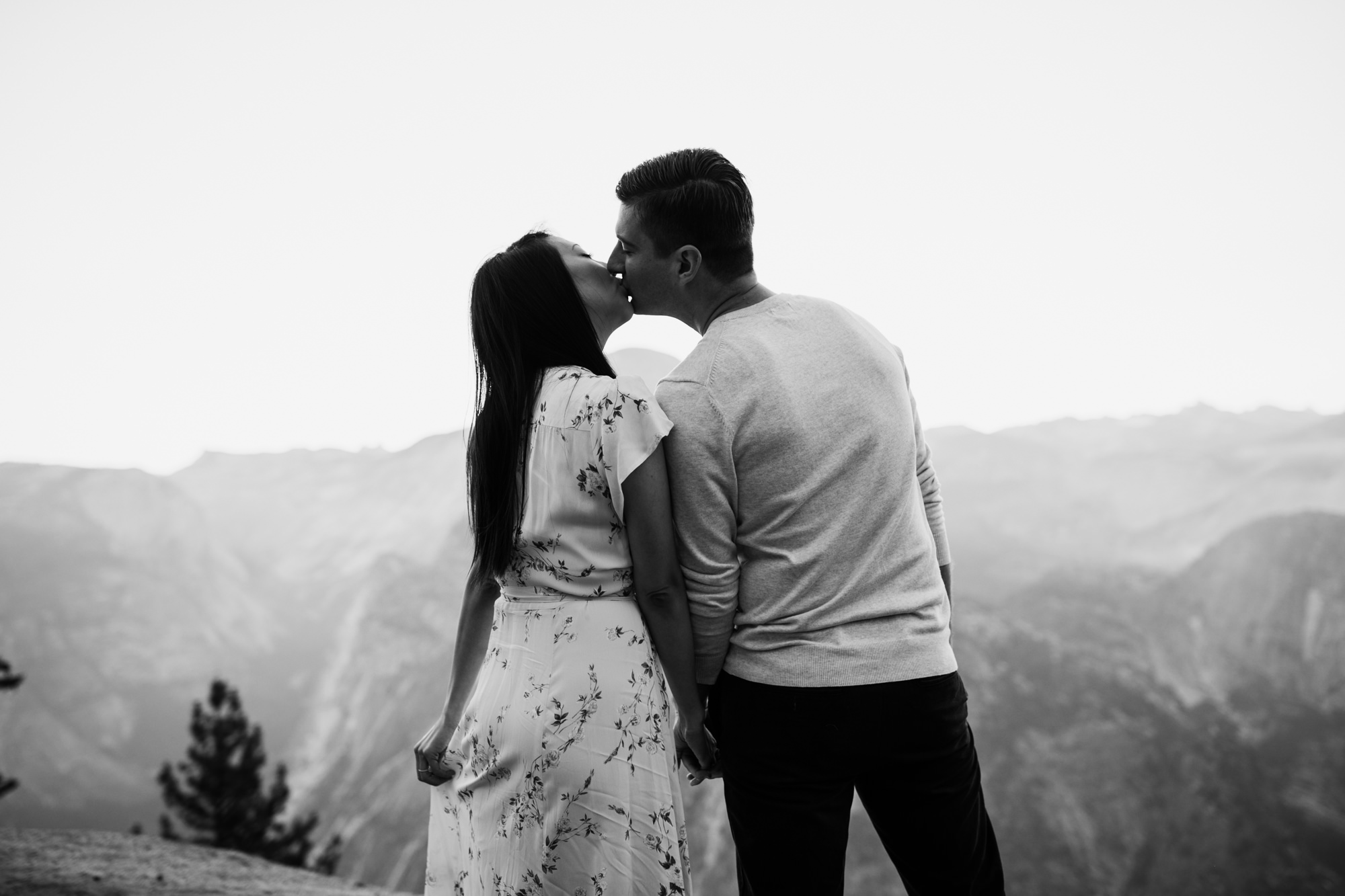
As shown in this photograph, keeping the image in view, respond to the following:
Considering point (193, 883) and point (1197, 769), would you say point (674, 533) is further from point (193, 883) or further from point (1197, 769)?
point (1197, 769)

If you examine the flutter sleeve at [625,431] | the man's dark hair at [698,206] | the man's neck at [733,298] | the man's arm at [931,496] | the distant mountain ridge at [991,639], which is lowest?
the distant mountain ridge at [991,639]

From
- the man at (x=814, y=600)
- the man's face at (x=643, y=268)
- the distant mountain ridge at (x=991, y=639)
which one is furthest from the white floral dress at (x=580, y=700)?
the distant mountain ridge at (x=991, y=639)

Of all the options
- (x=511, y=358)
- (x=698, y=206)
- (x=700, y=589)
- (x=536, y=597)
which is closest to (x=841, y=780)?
(x=700, y=589)

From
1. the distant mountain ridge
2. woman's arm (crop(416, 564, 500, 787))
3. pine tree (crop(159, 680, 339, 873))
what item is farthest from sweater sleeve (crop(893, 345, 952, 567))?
the distant mountain ridge

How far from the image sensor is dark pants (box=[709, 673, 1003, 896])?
183 cm

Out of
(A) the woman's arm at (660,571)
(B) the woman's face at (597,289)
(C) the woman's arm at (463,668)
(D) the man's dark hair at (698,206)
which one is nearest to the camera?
(A) the woman's arm at (660,571)

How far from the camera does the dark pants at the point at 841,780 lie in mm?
1830

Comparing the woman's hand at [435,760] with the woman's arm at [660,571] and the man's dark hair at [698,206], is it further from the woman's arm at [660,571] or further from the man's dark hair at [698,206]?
the man's dark hair at [698,206]

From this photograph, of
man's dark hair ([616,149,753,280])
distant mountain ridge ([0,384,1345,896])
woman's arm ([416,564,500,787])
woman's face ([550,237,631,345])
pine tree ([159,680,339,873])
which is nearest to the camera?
man's dark hair ([616,149,753,280])

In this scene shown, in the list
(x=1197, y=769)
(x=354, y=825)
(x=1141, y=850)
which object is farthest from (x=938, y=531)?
(x=354, y=825)

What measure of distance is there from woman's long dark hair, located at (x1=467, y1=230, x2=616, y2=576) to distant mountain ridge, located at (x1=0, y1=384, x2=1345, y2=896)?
3592 cm

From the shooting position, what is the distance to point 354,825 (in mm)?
43906

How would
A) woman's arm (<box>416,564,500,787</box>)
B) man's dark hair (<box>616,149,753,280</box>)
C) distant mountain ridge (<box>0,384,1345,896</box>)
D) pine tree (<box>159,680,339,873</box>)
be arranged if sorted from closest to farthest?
man's dark hair (<box>616,149,753,280</box>) < woman's arm (<box>416,564,500,787</box>) < pine tree (<box>159,680,339,873</box>) < distant mountain ridge (<box>0,384,1345,896</box>)

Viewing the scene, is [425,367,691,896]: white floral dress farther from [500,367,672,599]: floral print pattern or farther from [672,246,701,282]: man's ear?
[672,246,701,282]: man's ear
